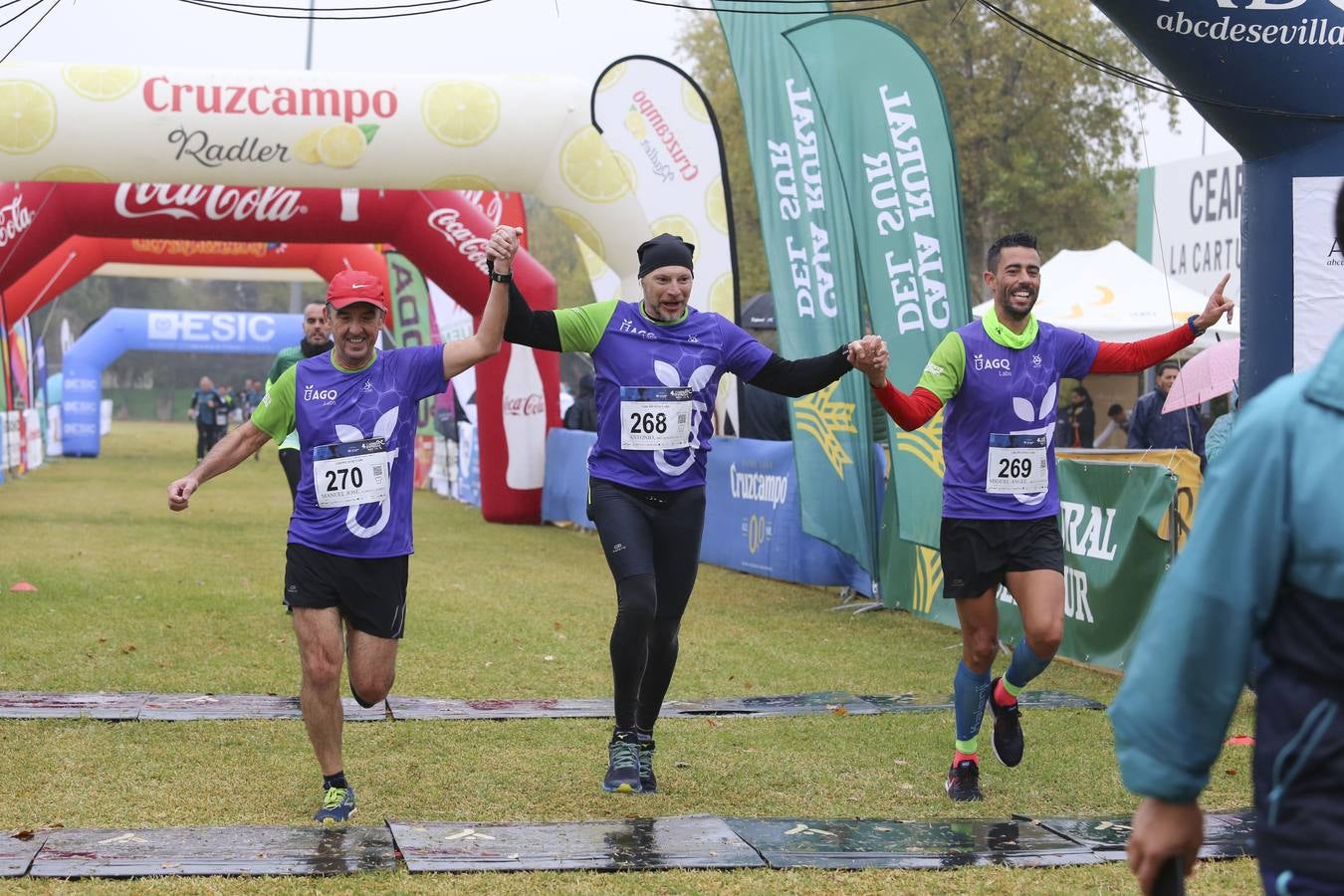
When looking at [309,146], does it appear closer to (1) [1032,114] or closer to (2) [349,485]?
(2) [349,485]

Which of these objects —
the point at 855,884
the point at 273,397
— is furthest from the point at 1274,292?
the point at 273,397

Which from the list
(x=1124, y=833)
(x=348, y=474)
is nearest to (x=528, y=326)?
(x=348, y=474)

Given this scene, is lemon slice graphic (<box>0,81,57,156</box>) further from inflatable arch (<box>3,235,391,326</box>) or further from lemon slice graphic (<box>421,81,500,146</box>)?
inflatable arch (<box>3,235,391,326</box>)

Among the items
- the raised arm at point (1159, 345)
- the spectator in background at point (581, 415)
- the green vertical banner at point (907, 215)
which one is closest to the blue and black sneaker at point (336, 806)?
the raised arm at point (1159, 345)

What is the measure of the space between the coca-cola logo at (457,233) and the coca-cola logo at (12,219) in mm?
4204

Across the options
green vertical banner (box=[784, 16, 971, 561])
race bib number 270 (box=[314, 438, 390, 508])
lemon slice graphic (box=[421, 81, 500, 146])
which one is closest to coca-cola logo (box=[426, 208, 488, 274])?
lemon slice graphic (box=[421, 81, 500, 146])

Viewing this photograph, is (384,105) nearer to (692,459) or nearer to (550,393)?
(550,393)

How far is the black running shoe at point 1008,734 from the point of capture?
20.3 feet

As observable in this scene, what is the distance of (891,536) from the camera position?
11656 mm

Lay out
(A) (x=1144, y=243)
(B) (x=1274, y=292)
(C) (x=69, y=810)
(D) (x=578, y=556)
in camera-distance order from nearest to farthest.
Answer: (C) (x=69, y=810) < (B) (x=1274, y=292) < (D) (x=578, y=556) < (A) (x=1144, y=243)

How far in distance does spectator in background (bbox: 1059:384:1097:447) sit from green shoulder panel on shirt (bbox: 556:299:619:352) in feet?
45.4

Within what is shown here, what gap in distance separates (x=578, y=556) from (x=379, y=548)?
10.7 meters

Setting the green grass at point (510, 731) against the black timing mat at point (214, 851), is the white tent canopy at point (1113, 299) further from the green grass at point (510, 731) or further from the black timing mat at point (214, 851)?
the black timing mat at point (214, 851)

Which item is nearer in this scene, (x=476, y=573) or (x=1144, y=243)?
(x=476, y=573)
